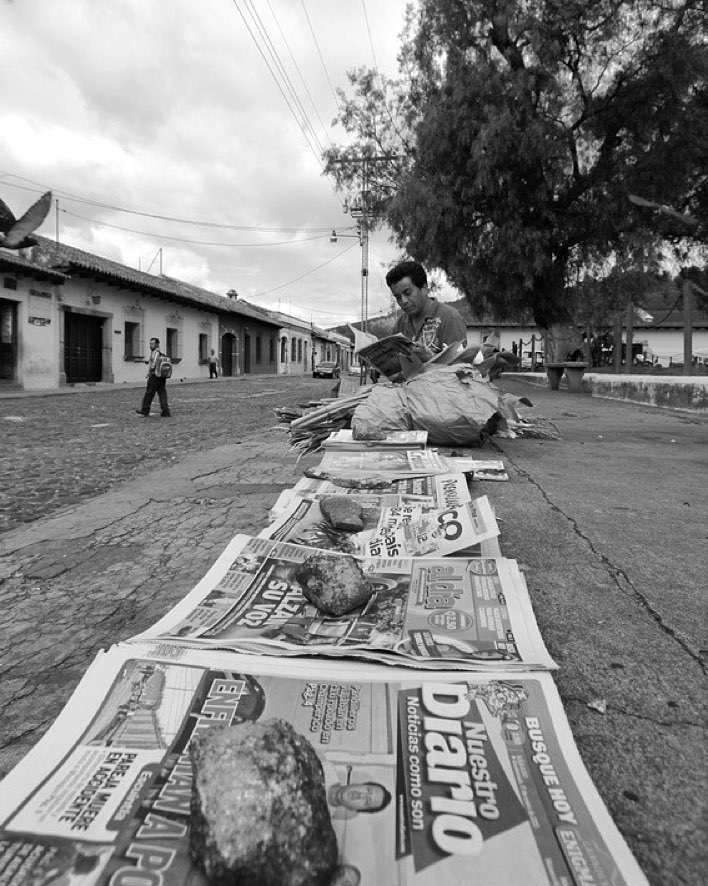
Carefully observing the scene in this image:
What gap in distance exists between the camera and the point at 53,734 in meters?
0.88

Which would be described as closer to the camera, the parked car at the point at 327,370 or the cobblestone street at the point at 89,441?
the cobblestone street at the point at 89,441

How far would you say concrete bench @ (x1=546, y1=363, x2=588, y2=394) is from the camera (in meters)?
12.1

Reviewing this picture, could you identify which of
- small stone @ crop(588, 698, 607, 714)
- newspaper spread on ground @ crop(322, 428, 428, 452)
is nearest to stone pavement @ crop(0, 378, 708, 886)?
small stone @ crop(588, 698, 607, 714)

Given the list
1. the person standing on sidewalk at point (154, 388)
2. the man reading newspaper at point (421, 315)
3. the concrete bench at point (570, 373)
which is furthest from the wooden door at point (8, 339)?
the man reading newspaper at point (421, 315)

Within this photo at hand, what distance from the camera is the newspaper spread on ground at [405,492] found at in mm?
2143

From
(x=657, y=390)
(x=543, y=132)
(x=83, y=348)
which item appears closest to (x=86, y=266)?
(x=83, y=348)

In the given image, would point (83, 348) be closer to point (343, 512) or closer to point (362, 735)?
point (343, 512)

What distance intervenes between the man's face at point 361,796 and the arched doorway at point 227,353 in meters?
27.2

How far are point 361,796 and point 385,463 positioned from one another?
2018 mm

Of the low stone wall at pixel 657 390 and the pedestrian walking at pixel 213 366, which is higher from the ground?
the pedestrian walking at pixel 213 366

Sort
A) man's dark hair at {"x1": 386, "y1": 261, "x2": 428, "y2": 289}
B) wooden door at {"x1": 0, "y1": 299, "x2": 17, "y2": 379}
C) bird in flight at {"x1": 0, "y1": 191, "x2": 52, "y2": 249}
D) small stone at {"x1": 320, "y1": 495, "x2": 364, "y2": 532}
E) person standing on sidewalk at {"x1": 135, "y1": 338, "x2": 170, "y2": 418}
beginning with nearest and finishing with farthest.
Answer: small stone at {"x1": 320, "y1": 495, "x2": 364, "y2": 532} < man's dark hair at {"x1": 386, "y1": 261, "x2": 428, "y2": 289} < bird in flight at {"x1": 0, "y1": 191, "x2": 52, "y2": 249} < person standing on sidewalk at {"x1": 135, "y1": 338, "x2": 170, "y2": 418} < wooden door at {"x1": 0, "y1": 299, "x2": 17, "y2": 379}

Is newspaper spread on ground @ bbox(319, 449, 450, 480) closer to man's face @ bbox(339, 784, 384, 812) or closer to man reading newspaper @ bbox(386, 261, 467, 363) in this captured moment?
man reading newspaper @ bbox(386, 261, 467, 363)

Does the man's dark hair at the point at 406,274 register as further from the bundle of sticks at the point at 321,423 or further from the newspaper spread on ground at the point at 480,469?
the newspaper spread on ground at the point at 480,469

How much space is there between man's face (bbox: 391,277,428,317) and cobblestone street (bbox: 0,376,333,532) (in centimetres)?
158
